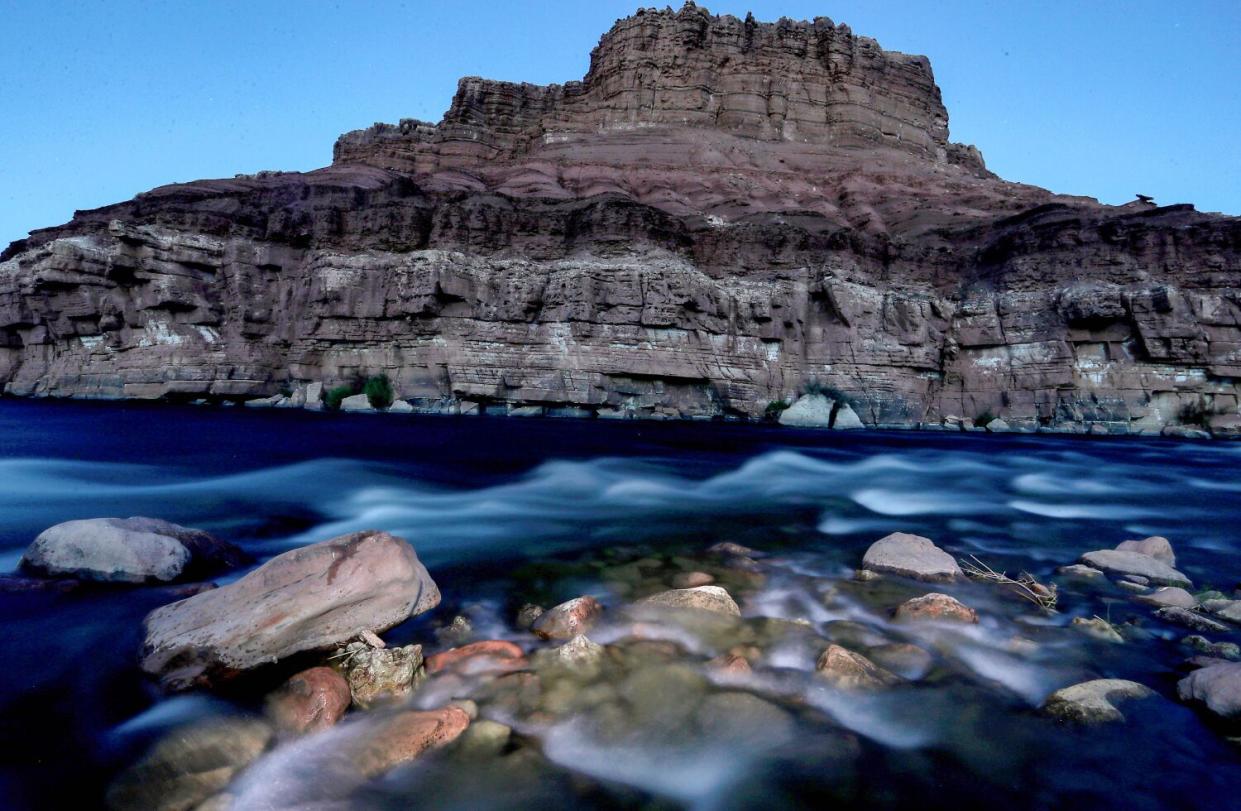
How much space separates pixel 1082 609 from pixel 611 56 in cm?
5435

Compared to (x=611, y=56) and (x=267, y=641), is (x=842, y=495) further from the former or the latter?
(x=611, y=56)

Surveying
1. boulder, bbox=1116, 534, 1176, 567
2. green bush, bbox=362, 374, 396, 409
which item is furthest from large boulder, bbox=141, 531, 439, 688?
green bush, bbox=362, 374, 396, 409

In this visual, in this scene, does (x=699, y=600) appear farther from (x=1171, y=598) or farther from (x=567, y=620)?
(x=1171, y=598)

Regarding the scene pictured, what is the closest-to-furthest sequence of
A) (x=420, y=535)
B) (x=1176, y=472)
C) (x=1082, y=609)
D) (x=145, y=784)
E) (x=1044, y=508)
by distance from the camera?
(x=145, y=784)
(x=1082, y=609)
(x=420, y=535)
(x=1044, y=508)
(x=1176, y=472)

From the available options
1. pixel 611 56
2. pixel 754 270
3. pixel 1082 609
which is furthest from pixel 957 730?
pixel 611 56

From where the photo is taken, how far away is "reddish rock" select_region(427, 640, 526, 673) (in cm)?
288

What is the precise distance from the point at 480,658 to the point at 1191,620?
13.9 ft

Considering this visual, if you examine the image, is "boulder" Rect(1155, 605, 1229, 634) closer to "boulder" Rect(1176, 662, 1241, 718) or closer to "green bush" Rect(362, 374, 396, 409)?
"boulder" Rect(1176, 662, 1241, 718)

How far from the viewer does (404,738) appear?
2.31 m

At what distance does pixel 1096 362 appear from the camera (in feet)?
88.6

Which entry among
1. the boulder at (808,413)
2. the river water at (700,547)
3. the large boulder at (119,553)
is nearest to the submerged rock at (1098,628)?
the river water at (700,547)

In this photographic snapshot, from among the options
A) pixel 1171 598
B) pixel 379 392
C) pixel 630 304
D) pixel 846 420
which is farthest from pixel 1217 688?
pixel 379 392

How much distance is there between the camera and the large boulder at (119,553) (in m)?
3.67

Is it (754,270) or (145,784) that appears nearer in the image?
(145,784)
